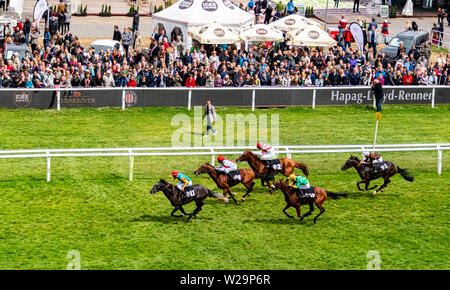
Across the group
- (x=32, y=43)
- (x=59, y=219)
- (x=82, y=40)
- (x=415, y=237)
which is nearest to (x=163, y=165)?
(x=59, y=219)

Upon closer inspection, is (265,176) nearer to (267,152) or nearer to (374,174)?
(267,152)

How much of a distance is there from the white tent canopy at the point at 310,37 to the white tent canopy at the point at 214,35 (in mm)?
2298

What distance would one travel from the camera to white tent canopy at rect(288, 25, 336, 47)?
102 feet

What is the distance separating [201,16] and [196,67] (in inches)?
204

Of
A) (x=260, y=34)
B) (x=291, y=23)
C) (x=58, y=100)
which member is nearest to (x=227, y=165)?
(x=58, y=100)

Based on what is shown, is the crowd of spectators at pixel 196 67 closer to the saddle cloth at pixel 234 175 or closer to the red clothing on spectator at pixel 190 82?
the red clothing on spectator at pixel 190 82

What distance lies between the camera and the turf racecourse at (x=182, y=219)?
49.0 ft

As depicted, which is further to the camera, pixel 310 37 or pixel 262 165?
pixel 310 37

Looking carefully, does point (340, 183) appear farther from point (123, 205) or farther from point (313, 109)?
point (313, 109)

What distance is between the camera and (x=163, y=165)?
20562 mm

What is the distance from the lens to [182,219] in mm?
16953

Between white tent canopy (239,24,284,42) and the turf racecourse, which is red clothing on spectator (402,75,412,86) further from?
white tent canopy (239,24,284,42)
